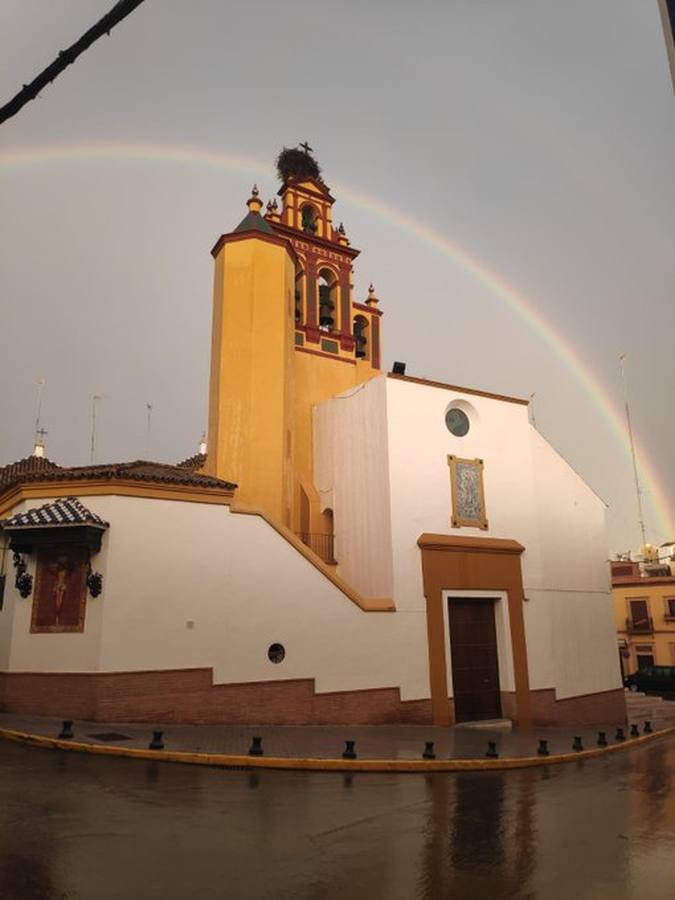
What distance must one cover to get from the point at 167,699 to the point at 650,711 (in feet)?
67.4

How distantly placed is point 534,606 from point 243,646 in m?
9.46

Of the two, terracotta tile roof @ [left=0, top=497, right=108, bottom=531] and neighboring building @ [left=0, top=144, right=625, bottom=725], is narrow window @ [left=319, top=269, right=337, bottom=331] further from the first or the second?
terracotta tile roof @ [left=0, top=497, right=108, bottom=531]

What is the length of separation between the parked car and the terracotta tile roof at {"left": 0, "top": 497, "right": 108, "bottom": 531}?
119 ft

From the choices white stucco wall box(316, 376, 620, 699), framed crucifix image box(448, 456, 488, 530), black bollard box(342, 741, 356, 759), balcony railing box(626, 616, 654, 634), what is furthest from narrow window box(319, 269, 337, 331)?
balcony railing box(626, 616, 654, 634)

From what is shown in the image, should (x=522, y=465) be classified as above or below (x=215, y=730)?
above

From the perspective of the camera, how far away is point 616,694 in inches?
882

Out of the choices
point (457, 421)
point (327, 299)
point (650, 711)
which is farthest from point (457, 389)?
point (650, 711)

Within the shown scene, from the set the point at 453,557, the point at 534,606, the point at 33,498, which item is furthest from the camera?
the point at 534,606

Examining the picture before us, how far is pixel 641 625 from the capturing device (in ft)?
148

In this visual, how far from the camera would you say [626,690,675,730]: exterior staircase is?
22641 millimetres

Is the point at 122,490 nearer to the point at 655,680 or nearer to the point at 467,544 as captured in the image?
the point at 467,544

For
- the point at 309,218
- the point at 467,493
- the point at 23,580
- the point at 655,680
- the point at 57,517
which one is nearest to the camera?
the point at 57,517

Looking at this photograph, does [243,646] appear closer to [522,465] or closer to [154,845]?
[154,845]

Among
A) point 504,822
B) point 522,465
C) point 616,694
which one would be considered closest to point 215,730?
point 504,822
